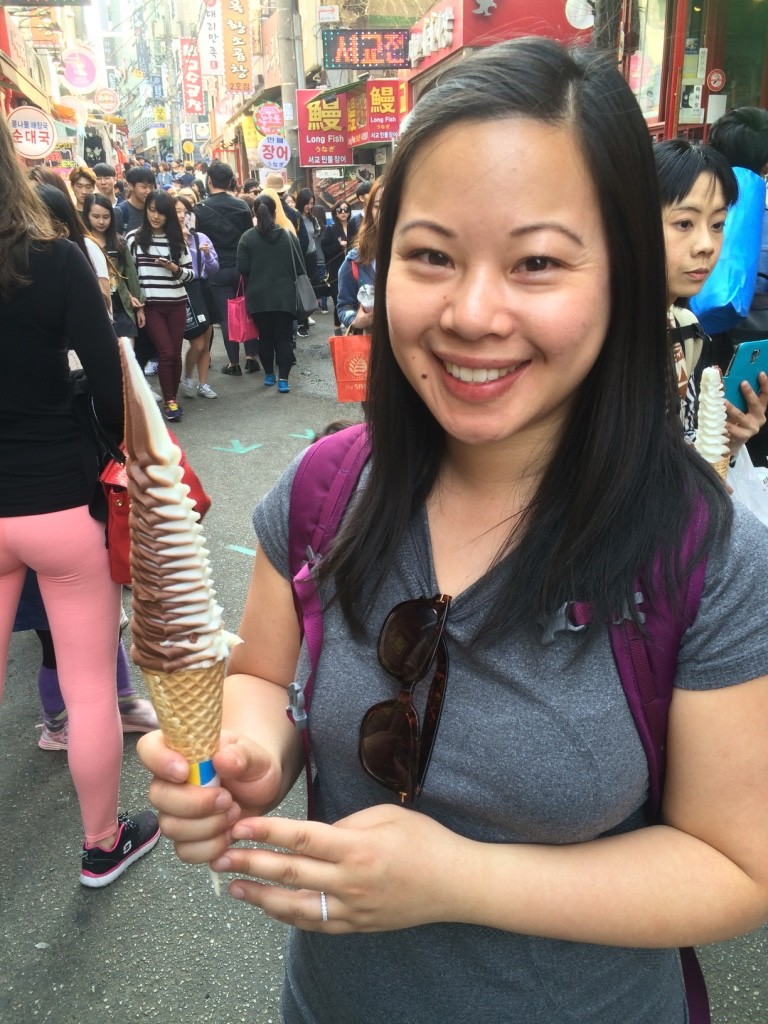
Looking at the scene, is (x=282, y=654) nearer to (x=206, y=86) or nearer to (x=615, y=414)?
(x=615, y=414)

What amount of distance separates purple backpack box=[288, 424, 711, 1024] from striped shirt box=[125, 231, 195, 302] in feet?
19.4

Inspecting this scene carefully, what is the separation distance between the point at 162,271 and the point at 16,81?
1436 cm

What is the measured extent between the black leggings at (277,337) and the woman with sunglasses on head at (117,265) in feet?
5.75

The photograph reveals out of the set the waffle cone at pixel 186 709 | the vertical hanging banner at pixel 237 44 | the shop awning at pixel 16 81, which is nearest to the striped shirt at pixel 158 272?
the waffle cone at pixel 186 709

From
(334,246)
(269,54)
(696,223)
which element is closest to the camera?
(696,223)

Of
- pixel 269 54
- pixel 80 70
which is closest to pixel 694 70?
pixel 80 70

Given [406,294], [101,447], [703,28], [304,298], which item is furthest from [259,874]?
[703,28]

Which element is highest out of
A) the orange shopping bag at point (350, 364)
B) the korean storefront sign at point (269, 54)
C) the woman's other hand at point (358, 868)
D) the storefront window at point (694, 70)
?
the korean storefront sign at point (269, 54)

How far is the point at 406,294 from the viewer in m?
0.99

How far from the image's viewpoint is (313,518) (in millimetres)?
1210

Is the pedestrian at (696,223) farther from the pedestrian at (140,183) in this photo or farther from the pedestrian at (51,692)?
the pedestrian at (140,183)

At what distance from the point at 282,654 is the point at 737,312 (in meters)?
2.26

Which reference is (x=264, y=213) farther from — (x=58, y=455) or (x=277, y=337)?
(x=58, y=455)

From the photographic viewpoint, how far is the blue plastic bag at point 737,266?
2693 millimetres
